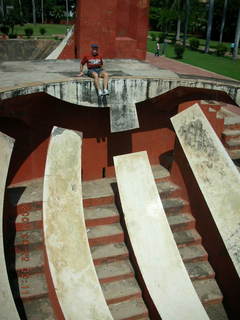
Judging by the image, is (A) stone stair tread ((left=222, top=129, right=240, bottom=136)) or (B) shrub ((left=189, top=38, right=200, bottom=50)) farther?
(B) shrub ((left=189, top=38, right=200, bottom=50))

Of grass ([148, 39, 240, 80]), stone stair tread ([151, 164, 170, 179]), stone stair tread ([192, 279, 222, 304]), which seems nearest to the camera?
stone stair tread ([192, 279, 222, 304])

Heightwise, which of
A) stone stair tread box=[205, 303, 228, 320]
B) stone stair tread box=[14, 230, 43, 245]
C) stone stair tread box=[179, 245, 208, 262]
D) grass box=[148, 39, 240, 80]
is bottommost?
stone stair tread box=[205, 303, 228, 320]

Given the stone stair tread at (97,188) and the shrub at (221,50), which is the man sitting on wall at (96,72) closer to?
the stone stair tread at (97,188)

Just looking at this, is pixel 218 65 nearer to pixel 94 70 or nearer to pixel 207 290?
pixel 94 70

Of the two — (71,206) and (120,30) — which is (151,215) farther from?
(120,30)

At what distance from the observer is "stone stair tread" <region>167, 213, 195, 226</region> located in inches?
284

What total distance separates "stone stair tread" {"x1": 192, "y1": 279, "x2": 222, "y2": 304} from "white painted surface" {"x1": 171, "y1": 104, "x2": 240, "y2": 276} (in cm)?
116

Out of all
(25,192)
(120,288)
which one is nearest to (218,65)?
(25,192)

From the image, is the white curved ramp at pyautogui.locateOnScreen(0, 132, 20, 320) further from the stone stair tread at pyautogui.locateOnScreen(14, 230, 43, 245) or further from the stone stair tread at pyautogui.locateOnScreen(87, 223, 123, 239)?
the stone stair tread at pyautogui.locateOnScreen(87, 223, 123, 239)

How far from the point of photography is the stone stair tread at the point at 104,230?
6.81 metres

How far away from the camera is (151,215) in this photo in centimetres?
627

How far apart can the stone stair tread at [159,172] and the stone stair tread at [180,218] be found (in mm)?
1104

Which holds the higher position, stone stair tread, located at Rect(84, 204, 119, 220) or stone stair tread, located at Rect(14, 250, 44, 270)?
→ stone stair tread, located at Rect(84, 204, 119, 220)

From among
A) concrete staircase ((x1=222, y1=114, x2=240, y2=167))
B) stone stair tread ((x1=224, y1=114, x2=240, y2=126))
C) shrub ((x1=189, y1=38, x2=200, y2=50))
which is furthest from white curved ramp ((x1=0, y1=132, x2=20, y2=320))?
shrub ((x1=189, y1=38, x2=200, y2=50))
